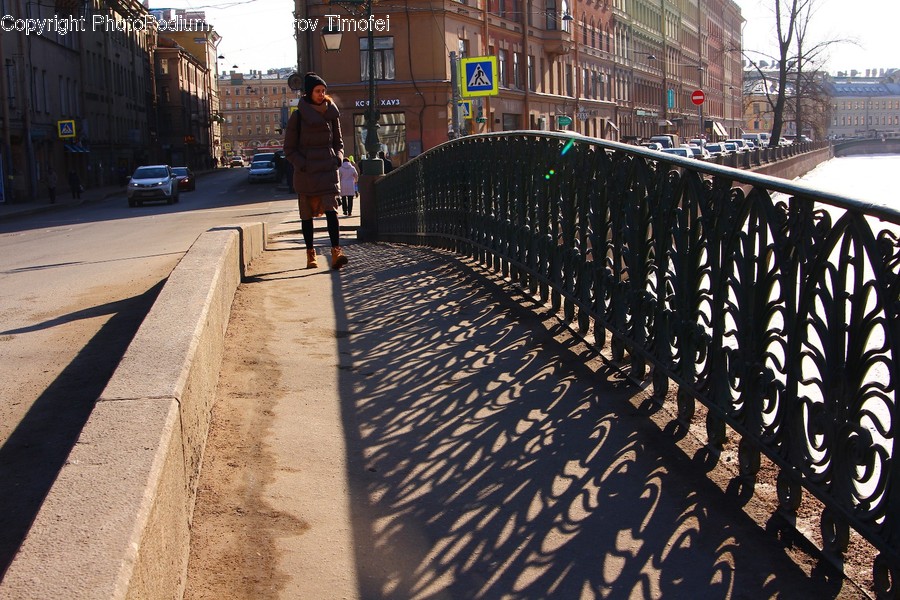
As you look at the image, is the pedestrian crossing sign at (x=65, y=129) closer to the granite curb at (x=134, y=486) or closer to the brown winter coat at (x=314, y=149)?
the brown winter coat at (x=314, y=149)

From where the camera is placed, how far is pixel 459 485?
4.14m

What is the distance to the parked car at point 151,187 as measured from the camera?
40.2m

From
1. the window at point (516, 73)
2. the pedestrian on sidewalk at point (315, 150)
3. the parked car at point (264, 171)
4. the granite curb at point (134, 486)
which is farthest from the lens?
the parked car at point (264, 171)

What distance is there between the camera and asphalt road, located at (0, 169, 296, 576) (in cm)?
442

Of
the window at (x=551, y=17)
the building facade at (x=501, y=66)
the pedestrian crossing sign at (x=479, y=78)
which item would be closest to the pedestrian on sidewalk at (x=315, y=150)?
the pedestrian crossing sign at (x=479, y=78)

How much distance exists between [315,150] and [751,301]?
257 inches

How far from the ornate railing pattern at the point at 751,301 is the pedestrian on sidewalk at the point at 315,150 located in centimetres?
289

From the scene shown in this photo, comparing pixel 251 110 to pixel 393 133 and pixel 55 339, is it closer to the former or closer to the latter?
pixel 393 133

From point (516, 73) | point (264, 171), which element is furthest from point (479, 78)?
point (264, 171)

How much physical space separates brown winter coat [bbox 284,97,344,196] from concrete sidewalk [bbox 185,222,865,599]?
325 cm

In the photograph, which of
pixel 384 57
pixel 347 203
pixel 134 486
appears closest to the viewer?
pixel 134 486

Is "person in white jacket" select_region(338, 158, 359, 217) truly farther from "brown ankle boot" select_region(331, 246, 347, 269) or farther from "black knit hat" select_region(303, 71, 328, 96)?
"black knit hat" select_region(303, 71, 328, 96)

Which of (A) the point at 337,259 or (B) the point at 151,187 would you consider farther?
(B) the point at 151,187

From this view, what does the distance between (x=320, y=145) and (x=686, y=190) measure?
18.9 ft
